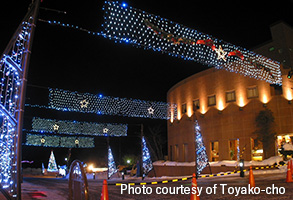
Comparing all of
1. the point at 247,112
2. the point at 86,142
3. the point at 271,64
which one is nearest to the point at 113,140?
the point at 86,142

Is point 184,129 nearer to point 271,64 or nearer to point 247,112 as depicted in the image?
point 247,112

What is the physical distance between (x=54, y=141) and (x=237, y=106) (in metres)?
24.7

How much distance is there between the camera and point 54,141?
127 ft

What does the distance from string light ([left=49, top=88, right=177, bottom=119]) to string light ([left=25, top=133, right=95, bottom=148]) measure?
15.1 metres

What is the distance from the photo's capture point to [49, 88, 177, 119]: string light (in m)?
21.5

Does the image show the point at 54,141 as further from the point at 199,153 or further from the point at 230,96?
the point at 230,96

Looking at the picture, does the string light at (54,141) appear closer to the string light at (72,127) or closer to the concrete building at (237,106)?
the string light at (72,127)

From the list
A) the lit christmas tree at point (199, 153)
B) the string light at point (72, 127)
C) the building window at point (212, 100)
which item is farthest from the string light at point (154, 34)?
the string light at point (72, 127)

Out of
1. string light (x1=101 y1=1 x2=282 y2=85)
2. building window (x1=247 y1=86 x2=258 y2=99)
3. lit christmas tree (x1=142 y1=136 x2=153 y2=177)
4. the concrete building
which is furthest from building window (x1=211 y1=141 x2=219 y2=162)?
string light (x1=101 y1=1 x2=282 y2=85)

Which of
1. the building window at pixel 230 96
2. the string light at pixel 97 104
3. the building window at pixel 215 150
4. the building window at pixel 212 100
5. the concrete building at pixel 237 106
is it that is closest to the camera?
the string light at pixel 97 104

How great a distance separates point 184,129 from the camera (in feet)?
112

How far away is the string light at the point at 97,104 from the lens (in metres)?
21.5

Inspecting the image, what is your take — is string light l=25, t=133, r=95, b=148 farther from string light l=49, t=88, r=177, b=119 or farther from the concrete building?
string light l=49, t=88, r=177, b=119

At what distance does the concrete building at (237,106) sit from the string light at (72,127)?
8.50m
